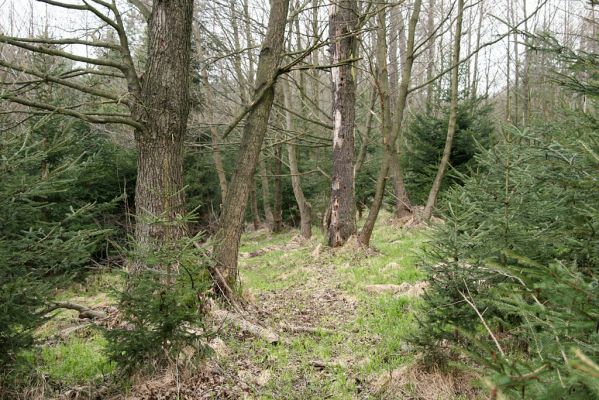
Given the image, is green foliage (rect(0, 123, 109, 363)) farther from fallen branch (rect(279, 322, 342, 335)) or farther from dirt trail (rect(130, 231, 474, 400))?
fallen branch (rect(279, 322, 342, 335))

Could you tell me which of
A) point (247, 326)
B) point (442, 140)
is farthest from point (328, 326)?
point (442, 140)

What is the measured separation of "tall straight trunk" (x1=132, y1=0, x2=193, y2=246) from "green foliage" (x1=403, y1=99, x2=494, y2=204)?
30.0ft

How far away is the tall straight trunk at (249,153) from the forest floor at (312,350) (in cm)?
56

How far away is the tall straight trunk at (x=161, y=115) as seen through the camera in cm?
450

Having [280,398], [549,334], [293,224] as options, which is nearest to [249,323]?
[280,398]

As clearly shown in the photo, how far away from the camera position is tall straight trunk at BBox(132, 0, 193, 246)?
14.8ft

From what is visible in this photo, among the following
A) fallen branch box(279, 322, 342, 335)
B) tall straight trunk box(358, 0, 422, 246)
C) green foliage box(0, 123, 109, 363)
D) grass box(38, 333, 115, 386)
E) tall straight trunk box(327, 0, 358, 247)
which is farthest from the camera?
tall straight trunk box(327, 0, 358, 247)

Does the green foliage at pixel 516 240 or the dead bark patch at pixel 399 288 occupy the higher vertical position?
the green foliage at pixel 516 240

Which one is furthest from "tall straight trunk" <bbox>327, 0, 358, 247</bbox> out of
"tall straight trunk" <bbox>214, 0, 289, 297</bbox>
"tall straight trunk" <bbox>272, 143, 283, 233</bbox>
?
"tall straight trunk" <bbox>272, 143, 283, 233</bbox>

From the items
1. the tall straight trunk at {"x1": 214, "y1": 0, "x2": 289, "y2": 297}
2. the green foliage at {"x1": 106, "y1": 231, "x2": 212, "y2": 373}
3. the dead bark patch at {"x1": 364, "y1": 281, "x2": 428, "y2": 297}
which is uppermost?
the tall straight trunk at {"x1": 214, "y1": 0, "x2": 289, "y2": 297}

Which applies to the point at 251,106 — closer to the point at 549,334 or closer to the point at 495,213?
the point at 495,213

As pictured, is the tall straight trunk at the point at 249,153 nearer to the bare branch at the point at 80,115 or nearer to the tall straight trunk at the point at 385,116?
the bare branch at the point at 80,115

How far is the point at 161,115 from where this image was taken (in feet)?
14.8

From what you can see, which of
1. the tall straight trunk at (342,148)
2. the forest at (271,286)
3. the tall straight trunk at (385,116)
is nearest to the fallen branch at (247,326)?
the forest at (271,286)
